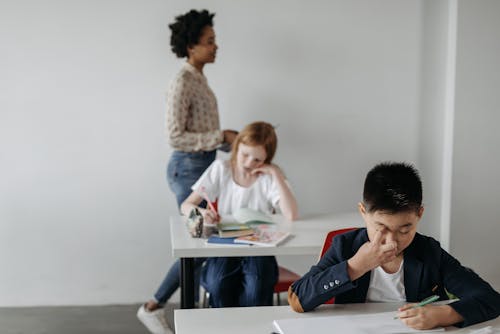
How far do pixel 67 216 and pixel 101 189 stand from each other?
27 cm

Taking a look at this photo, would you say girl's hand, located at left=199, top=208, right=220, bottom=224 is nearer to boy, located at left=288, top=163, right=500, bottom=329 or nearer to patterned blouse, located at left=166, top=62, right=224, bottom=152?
patterned blouse, located at left=166, top=62, right=224, bottom=152

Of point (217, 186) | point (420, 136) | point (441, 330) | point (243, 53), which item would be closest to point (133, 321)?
point (217, 186)

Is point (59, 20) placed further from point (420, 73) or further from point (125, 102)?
point (420, 73)

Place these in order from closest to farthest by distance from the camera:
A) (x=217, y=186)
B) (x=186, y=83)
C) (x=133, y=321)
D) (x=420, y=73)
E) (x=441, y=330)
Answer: (x=441, y=330), (x=217, y=186), (x=186, y=83), (x=133, y=321), (x=420, y=73)

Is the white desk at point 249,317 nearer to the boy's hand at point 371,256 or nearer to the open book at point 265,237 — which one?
the boy's hand at point 371,256

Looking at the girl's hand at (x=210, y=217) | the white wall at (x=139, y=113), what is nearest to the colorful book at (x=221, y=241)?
the girl's hand at (x=210, y=217)

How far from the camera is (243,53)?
4.26 meters

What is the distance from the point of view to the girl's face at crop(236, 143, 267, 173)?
3.26 m

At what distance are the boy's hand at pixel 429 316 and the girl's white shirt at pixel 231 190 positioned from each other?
1.63m

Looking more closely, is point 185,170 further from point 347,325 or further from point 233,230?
point 347,325

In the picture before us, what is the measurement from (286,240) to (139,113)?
1.72 meters

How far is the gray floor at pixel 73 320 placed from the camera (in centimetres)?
387

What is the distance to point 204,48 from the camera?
3834 mm

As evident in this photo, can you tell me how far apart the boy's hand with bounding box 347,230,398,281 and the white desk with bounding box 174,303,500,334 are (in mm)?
109
